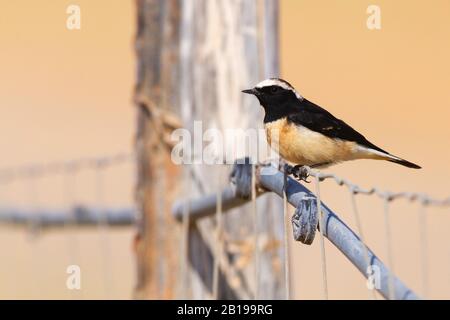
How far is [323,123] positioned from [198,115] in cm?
83

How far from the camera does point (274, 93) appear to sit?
177 inches

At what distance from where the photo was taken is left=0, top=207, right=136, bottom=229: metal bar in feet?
21.1

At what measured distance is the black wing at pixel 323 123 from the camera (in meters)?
4.35

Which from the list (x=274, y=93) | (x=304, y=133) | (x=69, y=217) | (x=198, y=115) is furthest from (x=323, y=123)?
(x=69, y=217)

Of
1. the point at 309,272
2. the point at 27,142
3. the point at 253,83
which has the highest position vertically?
the point at 253,83

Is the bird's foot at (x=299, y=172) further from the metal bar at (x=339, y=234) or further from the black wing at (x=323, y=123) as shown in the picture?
the black wing at (x=323, y=123)

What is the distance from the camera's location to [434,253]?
10.4 m

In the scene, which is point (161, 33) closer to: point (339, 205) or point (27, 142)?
point (339, 205)

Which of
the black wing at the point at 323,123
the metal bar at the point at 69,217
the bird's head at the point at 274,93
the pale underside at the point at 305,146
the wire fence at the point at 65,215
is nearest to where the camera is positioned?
the pale underside at the point at 305,146

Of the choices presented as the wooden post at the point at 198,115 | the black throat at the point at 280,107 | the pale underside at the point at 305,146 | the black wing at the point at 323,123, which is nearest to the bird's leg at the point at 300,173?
the pale underside at the point at 305,146

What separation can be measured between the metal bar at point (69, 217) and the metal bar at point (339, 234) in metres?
2.31

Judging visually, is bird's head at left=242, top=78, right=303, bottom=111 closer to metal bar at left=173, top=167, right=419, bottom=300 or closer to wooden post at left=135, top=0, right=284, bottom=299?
wooden post at left=135, top=0, right=284, bottom=299
